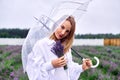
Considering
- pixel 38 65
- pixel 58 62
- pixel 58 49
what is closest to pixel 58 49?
pixel 58 49

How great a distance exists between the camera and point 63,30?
20.2 ft

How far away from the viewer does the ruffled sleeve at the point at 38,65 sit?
19.9 feet

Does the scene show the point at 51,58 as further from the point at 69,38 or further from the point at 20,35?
the point at 20,35

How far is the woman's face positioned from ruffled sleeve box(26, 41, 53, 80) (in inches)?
8.1

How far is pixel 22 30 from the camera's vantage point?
48.9 meters

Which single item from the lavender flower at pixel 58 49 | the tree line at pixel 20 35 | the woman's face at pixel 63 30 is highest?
the woman's face at pixel 63 30

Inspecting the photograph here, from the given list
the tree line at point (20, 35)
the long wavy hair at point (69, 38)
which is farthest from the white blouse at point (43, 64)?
the tree line at point (20, 35)

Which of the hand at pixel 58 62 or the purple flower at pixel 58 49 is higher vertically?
the purple flower at pixel 58 49

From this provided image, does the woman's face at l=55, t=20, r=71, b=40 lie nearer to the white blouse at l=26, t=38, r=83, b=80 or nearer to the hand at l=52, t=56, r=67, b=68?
the white blouse at l=26, t=38, r=83, b=80

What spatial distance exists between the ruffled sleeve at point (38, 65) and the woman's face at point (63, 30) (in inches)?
8.1

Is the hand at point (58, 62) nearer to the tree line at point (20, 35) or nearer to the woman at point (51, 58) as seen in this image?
the woman at point (51, 58)

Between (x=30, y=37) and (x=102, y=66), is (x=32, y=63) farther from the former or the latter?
(x=102, y=66)

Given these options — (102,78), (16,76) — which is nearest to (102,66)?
(102,78)

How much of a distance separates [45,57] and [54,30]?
0.31 metres
